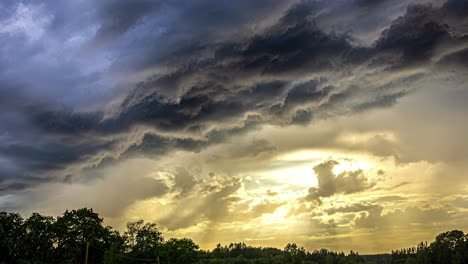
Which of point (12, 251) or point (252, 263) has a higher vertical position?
point (12, 251)

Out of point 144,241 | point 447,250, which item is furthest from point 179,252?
point 447,250

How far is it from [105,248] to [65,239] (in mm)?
8076

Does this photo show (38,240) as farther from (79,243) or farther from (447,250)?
(447,250)

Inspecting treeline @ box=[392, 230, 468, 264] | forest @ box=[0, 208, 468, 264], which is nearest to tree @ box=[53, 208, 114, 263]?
forest @ box=[0, 208, 468, 264]

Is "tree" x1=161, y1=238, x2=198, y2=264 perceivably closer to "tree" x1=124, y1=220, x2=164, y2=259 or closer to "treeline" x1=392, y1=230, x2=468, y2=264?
"tree" x1=124, y1=220, x2=164, y2=259

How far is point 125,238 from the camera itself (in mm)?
88500

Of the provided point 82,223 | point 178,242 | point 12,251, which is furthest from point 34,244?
point 178,242

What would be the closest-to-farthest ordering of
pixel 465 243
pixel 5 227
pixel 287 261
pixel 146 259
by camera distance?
pixel 5 227
pixel 146 259
pixel 465 243
pixel 287 261

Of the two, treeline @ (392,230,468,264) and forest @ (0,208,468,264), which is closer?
forest @ (0,208,468,264)

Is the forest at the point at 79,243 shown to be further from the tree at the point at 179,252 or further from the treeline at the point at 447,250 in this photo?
the treeline at the point at 447,250

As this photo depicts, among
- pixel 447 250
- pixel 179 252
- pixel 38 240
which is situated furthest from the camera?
pixel 447 250

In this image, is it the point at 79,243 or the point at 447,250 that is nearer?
the point at 79,243

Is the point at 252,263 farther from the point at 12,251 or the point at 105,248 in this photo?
the point at 12,251

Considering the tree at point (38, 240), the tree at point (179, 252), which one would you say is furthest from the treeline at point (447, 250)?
the tree at point (38, 240)
